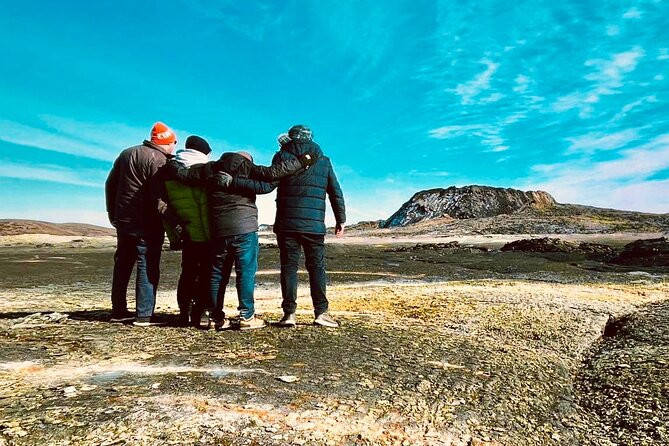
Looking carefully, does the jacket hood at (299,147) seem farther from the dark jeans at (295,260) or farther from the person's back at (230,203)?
the dark jeans at (295,260)

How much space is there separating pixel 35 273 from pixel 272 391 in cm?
1425

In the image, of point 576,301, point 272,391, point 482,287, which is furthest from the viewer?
point 482,287

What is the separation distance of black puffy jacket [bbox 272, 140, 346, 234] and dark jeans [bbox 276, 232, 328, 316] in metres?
0.10

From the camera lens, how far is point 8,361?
4219 millimetres

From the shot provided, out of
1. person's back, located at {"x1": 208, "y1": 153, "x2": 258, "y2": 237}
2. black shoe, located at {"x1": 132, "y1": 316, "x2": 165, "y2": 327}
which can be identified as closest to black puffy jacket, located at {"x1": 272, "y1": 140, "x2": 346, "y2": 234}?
person's back, located at {"x1": 208, "y1": 153, "x2": 258, "y2": 237}

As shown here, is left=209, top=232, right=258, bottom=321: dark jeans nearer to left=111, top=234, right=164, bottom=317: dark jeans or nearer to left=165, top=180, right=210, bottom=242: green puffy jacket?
left=165, top=180, right=210, bottom=242: green puffy jacket

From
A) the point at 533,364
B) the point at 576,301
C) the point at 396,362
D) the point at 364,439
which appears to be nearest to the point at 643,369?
the point at 533,364

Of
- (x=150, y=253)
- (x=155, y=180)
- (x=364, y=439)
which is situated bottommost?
(x=364, y=439)

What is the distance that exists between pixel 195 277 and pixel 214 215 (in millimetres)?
894

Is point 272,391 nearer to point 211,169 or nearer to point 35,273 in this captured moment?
point 211,169

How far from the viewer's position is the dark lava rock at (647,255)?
18219 mm

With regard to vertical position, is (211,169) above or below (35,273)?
above

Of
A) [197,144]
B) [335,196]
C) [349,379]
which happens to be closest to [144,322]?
[197,144]

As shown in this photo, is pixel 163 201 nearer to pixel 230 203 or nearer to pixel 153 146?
pixel 153 146
